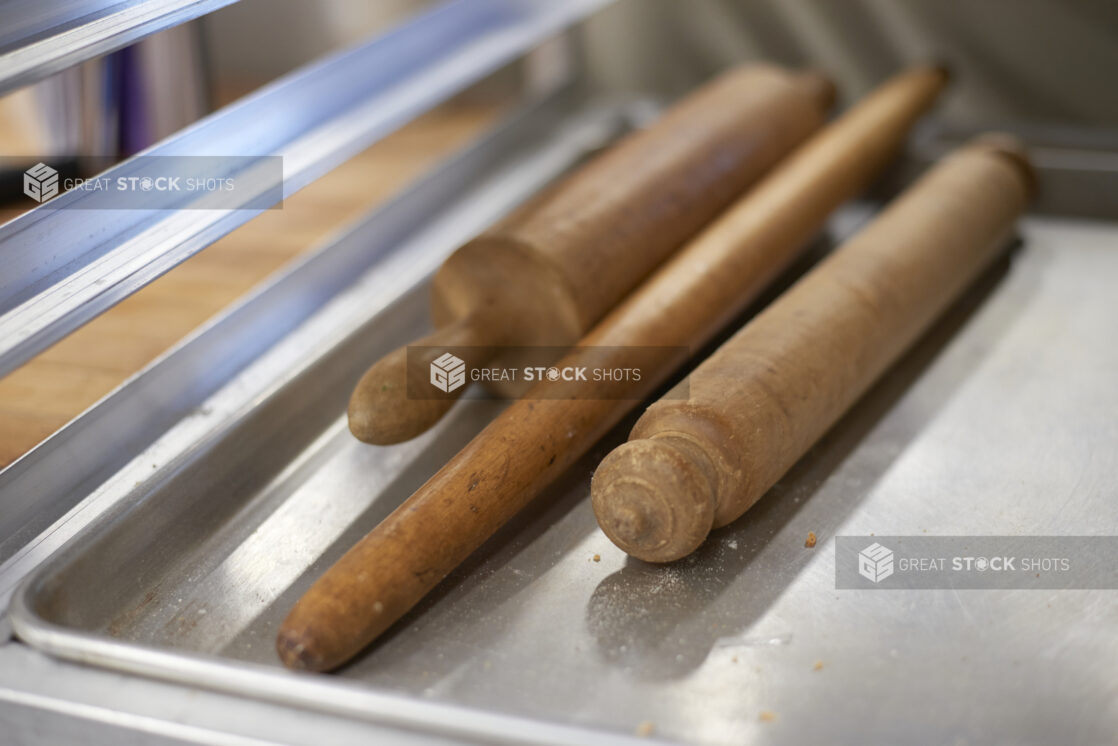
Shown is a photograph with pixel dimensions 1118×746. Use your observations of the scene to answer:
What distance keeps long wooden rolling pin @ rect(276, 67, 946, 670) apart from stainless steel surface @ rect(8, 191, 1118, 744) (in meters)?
0.03

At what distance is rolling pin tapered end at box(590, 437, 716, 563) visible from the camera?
69cm

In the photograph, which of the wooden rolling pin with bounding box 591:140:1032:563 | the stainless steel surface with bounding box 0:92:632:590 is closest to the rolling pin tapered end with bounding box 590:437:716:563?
the wooden rolling pin with bounding box 591:140:1032:563

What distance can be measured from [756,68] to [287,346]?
658mm

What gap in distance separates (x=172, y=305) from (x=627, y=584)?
2.14 ft

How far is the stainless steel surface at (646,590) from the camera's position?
24.4 inches

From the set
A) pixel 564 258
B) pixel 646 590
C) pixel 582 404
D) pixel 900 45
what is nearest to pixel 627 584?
pixel 646 590

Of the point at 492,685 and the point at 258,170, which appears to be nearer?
the point at 492,685

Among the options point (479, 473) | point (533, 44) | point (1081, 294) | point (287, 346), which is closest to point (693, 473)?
point (479, 473)

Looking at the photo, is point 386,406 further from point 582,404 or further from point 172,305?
point 172,305

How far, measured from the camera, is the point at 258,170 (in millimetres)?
907

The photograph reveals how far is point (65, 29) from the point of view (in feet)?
2.30

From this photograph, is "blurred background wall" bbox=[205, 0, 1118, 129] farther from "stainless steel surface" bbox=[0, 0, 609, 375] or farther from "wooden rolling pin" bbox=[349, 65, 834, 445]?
"wooden rolling pin" bbox=[349, 65, 834, 445]

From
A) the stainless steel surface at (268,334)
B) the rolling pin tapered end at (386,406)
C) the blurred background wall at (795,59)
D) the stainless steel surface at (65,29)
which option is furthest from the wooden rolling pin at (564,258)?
the blurred background wall at (795,59)

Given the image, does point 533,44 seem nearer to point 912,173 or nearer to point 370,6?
point 912,173
